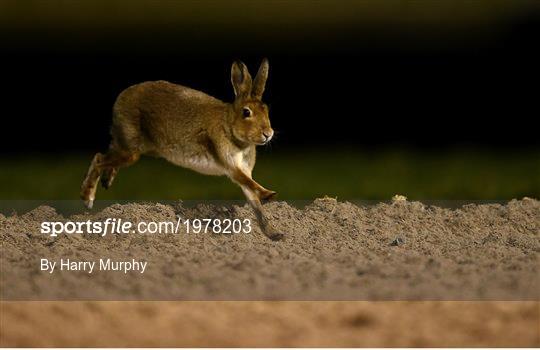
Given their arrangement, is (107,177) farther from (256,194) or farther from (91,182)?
(256,194)

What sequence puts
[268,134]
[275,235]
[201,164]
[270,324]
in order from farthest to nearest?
[275,235] < [201,164] < [268,134] < [270,324]

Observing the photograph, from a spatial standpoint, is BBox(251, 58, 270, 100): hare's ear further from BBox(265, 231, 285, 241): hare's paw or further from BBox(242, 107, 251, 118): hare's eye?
BBox(265, 231, 285, 241): hare's paw

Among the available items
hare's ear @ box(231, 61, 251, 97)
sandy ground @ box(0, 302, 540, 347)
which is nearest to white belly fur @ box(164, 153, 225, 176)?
Answer: hare's ear @ box(231, 61, 251, 97)

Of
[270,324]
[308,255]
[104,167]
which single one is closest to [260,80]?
[308,255]

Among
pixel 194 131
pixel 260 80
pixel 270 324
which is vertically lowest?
pixel 270 324

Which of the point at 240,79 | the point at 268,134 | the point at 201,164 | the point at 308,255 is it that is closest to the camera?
the point at 268,134

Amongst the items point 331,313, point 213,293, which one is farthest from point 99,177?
point 331,313
